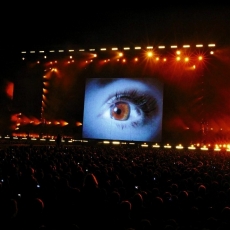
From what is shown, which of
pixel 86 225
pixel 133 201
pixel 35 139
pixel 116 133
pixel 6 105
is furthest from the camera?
pixel 6 105

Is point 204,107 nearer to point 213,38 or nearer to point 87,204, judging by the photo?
point 213,38

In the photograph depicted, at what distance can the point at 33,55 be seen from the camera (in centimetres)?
3194

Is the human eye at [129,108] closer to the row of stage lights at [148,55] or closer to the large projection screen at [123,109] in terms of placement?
the large projection screen at [123,109]

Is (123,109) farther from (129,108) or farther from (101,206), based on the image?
(101,206)

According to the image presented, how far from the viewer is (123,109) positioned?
3069 centimetres

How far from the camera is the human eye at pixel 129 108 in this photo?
30.0m

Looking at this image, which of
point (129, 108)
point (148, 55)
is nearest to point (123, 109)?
point (129, 108)

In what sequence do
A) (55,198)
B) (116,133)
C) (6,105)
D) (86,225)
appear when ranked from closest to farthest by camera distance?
(86,225) → (55,198) → (116,133) → (6,105)

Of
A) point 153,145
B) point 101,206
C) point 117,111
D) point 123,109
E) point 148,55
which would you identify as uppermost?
point 148,55

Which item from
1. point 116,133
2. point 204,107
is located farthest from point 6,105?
point 204,107

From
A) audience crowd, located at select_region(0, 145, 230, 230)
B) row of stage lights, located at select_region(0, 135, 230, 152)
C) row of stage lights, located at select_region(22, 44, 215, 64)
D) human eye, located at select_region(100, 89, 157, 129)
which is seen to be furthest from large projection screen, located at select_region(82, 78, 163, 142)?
audience crowd, located at select_region(0, 145, 230, 230)

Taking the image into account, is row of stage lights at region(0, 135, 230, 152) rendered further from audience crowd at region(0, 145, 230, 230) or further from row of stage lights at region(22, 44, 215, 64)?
audience crowd at region(0, 145, 230, 230)

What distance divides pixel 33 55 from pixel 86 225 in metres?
28.2

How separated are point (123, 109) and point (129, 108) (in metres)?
0.49
